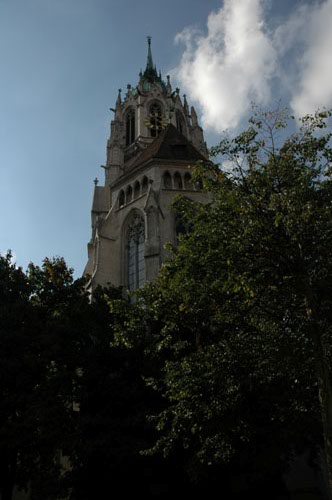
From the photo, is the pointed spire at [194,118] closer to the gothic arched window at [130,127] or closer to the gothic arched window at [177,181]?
the gothic arched window at [130,127]

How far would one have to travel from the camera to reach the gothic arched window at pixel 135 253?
2462 centimetres

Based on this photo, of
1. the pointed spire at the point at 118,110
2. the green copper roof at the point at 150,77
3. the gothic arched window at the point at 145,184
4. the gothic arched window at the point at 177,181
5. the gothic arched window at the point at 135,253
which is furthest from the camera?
the green copper roof at the point at 150,77

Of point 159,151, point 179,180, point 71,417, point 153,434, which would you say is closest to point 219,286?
point 153,434

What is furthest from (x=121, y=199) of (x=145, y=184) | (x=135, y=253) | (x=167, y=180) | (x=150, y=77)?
(x=150, y=77)

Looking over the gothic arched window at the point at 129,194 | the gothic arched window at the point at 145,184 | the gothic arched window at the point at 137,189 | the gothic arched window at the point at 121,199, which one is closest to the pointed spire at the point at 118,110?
the gothic arched window at the point at 121,199

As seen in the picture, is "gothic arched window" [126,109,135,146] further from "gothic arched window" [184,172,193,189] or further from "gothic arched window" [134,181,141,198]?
"gothic arched window" [184,172,193,189]

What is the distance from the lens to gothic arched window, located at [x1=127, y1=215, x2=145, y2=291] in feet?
80.8

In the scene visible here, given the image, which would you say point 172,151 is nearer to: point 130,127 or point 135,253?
point 135,253

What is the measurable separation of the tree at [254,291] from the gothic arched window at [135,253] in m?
13.7

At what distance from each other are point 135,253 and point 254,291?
53.9 ft

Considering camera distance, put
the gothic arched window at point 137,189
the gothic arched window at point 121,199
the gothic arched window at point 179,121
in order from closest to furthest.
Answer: the gothic arched window at point 137,189
the gothic arched window at point 121,199
the gothic arched window at point 179,121

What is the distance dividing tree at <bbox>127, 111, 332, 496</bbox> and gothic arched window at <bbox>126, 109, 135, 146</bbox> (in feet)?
113

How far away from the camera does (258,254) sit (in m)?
9.59

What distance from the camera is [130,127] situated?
148 feet
